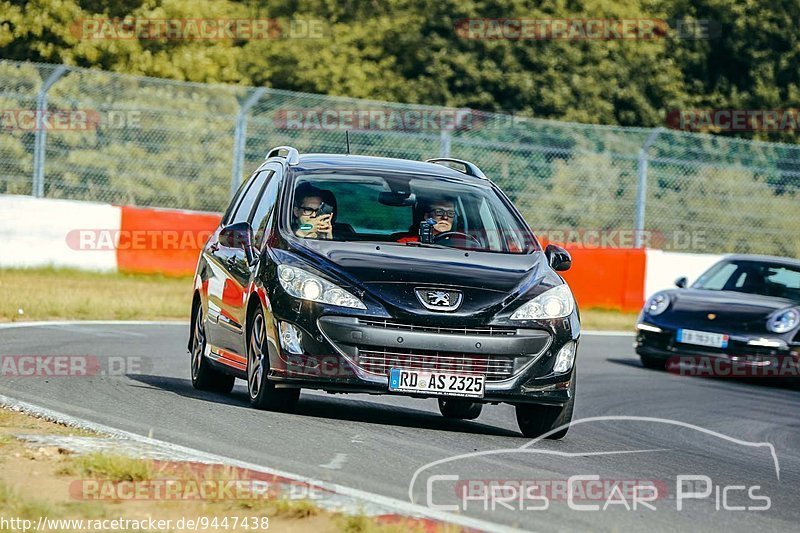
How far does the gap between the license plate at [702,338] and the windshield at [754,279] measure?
3.79 feet

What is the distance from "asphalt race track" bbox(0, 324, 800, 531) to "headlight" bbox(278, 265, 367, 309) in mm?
701

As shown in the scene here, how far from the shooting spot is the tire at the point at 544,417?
9.32 metres

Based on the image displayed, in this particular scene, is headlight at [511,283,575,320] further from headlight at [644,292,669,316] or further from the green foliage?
the green foliage

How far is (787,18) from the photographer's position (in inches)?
A: 1826

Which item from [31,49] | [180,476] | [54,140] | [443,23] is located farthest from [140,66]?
[180,476]

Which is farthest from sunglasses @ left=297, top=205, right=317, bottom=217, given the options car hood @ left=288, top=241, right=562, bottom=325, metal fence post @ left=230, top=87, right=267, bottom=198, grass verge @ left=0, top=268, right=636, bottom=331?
metal fence post @ left=230, top=87, right=267, bottom=198

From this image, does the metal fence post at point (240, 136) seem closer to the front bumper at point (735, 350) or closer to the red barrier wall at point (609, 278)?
the red barrier wall at point (609, 278)

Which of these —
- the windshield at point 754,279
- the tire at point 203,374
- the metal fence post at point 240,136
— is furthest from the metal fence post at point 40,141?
the tire at point 203,374

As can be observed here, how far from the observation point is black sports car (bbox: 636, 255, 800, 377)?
621 inches

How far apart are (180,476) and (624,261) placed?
57.8 feet

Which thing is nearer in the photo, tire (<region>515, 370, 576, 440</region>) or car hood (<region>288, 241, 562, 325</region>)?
car hood (<region>288, 241, 562, 325</region>)

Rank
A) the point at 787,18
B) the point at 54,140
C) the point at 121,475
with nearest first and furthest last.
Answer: the point at 121,475 → the point at 54,140 → the point at 787,18

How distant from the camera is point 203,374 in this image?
1070cm

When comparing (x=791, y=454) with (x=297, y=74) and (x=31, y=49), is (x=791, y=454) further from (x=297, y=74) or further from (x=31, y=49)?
(x=297, y=74)
